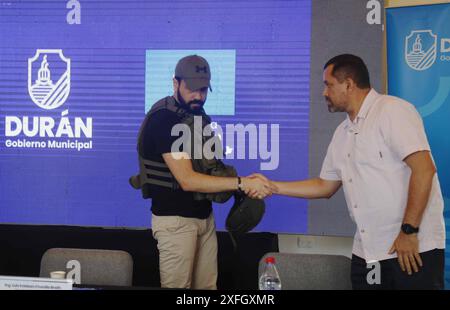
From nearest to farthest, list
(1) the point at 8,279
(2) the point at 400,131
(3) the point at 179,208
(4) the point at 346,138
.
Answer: (1) the point at 8,279 < (2) the point at 400,131 < (4) the point at 346,138 < (3) the point at 179,208

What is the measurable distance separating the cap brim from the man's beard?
85 millimetres

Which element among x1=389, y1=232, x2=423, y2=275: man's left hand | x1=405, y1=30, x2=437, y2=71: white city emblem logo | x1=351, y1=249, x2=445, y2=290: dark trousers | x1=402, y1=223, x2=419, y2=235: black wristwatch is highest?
x1=405, y1=30, x2=437, y2=71: white city emblem logo

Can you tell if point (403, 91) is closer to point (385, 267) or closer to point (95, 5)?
point (385, 267)

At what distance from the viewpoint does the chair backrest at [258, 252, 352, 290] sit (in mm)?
2941

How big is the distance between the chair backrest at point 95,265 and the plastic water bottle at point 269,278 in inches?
27.0

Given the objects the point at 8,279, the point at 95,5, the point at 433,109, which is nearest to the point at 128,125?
the point at 95,5

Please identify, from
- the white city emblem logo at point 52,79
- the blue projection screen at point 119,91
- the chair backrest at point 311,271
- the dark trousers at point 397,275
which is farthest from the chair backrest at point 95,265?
the white city emblem logo at point 52,79

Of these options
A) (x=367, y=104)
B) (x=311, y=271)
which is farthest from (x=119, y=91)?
(x=311, y=271)

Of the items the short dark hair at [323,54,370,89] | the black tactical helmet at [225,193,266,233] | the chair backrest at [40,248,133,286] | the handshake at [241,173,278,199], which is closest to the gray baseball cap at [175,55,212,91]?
the handshake at [241,173,278,199]

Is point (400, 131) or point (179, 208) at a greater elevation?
point (400, 131)

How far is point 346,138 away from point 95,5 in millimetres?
2036

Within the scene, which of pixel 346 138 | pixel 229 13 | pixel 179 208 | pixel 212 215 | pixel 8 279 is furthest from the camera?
pixel 229 13

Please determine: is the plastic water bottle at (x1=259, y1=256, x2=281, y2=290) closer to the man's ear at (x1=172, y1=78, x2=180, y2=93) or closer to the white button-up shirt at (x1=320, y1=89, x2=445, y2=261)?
the white button-up shirt at (x1=320, y1=89, x2=445, y2=261)

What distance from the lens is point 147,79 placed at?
4199 mm
